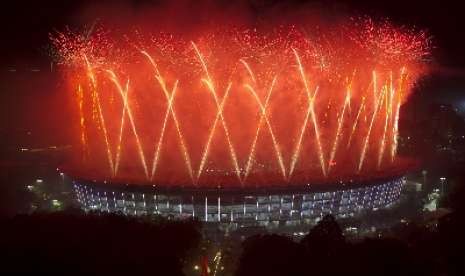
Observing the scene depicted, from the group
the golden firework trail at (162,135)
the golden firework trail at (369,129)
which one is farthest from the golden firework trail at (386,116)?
the golden firework trail at (162,135)

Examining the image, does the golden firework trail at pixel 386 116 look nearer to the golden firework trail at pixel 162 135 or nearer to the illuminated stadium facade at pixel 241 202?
the illuminated stadium facade at pixel 241 202

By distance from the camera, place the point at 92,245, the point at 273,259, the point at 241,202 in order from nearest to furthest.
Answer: the point at 273,259 < the point at 92,245 < the point at 241,202

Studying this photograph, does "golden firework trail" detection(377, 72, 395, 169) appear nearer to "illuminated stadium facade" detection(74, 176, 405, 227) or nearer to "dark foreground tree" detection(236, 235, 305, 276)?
"illuminated stadium facade" detection(74, 176, 405, 227)

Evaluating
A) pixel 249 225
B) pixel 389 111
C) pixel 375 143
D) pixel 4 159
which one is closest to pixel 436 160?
pixel 375 143

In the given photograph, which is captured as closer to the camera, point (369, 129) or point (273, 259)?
point (273, 259)

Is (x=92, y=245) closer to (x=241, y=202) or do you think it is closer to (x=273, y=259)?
(x=273, y=259)

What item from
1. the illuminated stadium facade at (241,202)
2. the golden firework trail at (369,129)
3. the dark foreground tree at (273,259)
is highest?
Result: the golden firework trail at (369,129)

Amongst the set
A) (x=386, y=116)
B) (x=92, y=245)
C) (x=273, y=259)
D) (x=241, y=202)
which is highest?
(x=386, y=116)

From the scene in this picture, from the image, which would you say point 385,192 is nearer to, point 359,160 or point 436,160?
point 359,160

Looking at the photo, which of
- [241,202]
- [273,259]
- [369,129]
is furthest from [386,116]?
[273,259]
